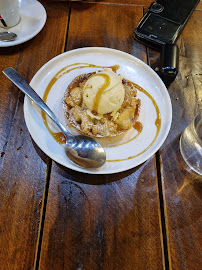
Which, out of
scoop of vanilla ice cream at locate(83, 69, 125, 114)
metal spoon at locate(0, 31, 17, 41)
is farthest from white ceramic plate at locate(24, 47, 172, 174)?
metal spoon at locate(0, 31, 17, 41)

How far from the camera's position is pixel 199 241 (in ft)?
2.88

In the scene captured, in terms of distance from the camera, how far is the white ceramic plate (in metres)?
0.99

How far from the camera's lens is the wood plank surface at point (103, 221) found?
83cm

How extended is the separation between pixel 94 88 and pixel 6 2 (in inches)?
27.7

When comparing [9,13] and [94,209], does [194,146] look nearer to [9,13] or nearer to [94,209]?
[94,209]

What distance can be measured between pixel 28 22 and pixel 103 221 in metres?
1.16

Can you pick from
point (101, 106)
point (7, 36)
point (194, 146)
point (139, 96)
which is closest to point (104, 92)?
point (101, 106)

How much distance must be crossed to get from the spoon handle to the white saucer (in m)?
0.23

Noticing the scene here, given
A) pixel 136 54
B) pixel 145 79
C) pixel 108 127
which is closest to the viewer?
pixel 108 127

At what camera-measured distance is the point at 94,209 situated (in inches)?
35.9

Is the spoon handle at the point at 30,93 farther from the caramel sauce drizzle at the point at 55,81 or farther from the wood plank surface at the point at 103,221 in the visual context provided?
the wood plank surface at the point at 103,221

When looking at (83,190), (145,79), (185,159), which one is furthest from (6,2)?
(185,159)

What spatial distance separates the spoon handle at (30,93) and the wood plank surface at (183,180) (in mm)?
472

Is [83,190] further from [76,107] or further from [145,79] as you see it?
[145,79]
